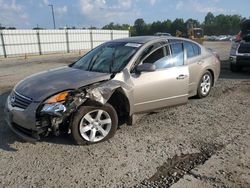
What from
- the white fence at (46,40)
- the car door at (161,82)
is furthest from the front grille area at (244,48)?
the white fence at (46,40)

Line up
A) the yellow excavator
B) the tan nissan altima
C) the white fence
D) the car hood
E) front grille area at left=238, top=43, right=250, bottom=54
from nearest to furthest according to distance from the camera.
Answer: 1. the tan nissan altima
2. the car hood
3. front grille area at left=238, top=43, right=250, bottom=54
4. the white fence
5. the yellow excavator

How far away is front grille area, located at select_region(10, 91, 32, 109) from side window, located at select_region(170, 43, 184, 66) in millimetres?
2818

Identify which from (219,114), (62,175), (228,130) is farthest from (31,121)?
(219,114)

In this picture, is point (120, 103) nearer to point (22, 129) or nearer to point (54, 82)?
point (54, 82)

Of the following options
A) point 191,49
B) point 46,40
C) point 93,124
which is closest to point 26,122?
point 93,124

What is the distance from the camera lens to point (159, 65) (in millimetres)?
5266

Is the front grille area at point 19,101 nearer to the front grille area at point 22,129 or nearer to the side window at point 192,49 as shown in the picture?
the front grille area at point 22,129

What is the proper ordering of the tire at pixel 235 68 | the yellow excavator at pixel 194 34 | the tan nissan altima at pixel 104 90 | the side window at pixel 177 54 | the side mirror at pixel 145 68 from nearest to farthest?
the tan nissan altima at pixel 104 90 → the side mirror at pixel 145 68 → the side window at pixel 177 54 → the tire at pixel 235 68 → the yellow excavator at pixel 194 34

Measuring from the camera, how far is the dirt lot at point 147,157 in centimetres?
337

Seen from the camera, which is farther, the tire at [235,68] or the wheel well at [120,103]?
the tire at [235,68]

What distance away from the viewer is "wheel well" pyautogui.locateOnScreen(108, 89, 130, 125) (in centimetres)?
468

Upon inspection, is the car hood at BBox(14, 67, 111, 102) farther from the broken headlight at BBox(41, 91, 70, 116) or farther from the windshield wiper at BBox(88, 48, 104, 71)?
the windshield wiper at BBox(88, 48, 104, 71)

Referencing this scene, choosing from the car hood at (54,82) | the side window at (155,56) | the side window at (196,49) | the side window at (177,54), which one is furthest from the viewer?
the side window at (196,49)

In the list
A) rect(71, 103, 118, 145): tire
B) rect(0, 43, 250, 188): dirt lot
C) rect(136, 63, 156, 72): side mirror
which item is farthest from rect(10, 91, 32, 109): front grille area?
rect(136, 63, 156, 72): side mirror
